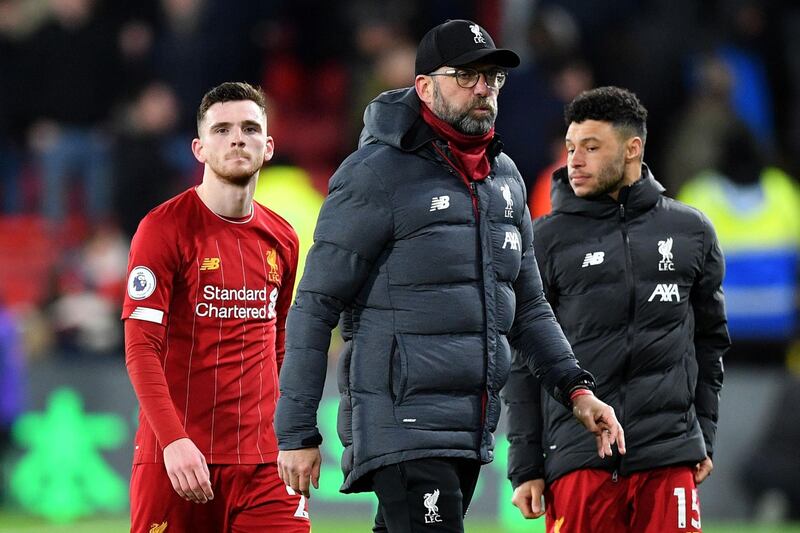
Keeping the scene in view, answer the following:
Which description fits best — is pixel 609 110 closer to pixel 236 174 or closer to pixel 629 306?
pixel 629 306

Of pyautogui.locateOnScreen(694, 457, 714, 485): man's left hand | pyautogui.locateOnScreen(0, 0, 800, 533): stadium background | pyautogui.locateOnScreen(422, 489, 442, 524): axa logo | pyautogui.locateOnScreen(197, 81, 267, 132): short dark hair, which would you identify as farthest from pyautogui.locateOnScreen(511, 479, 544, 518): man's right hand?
pyautogui.locateOnScreen(0, 0, 800, 533): stadium background

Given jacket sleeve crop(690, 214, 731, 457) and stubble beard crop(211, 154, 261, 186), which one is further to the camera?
jacket sleeve crop(690, 214, 731, 457)

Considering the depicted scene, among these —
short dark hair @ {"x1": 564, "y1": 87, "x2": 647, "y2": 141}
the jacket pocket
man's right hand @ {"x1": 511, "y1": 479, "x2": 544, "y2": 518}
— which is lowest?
man's right hand @ {"x1": 511, "y1": 479, "x2": 544, "y2": 518}

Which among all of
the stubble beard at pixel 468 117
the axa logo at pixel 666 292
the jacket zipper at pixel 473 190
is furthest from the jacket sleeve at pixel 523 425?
the stubble beard at pixel 468 117

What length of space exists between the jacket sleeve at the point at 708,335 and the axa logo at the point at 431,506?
1.59m

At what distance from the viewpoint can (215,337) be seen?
17.9 ft

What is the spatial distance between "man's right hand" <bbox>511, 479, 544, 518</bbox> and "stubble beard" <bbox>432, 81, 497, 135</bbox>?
154cm

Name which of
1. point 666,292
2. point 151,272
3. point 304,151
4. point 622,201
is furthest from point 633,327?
point 304,151

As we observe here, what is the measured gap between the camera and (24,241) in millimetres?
12828

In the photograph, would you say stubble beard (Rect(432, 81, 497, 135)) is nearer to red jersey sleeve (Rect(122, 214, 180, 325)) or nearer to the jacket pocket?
the jacket pocket

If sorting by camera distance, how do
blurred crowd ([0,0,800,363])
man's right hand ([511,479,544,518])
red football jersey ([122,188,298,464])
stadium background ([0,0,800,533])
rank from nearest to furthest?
red football jersey ([122,188,298,464]) → man's right hand ([511,479,544,518]) → stadium background ([0,0,800,533]) → blurred crowd ([0,0,800,363])

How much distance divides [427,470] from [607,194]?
1.66 meters

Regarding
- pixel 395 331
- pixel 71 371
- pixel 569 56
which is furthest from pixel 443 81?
pixel 569 56

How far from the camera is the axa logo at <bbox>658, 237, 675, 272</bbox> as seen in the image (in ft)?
18.7
